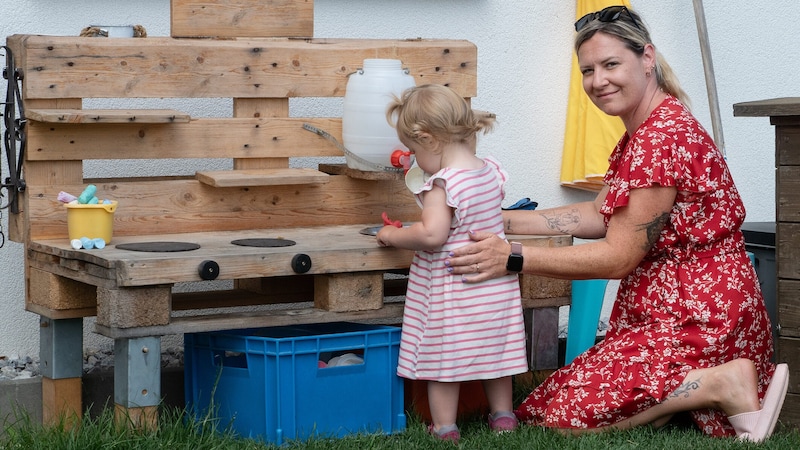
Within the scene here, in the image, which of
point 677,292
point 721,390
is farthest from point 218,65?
Result: point 721,390

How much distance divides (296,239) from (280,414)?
23.1 inches

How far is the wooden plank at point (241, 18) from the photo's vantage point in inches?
157

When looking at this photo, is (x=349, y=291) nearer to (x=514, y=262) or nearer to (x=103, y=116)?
(x=514, y=262)

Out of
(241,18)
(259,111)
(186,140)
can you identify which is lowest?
(186,140)

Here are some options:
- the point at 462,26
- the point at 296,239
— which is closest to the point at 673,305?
the point at 296,239

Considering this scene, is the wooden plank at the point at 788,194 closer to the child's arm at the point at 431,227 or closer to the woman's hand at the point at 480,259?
the woman's hand at the point at 480,259

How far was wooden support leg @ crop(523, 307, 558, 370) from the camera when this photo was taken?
416cm

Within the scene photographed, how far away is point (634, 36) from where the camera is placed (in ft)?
12.0

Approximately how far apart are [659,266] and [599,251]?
0.21 meters

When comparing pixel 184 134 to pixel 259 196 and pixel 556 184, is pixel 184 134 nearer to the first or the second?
pixel 259 196

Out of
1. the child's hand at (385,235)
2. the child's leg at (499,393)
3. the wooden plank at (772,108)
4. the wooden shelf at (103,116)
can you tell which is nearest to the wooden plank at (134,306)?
the wooden shelf at (103,116)

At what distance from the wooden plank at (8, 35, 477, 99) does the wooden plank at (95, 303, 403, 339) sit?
0.79 metres

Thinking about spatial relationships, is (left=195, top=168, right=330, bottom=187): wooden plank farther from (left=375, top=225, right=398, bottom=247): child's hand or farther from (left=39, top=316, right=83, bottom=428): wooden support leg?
(left=39, top=316, right=83, bottom=428): wooden support leg

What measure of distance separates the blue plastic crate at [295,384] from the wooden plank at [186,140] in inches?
24.5
